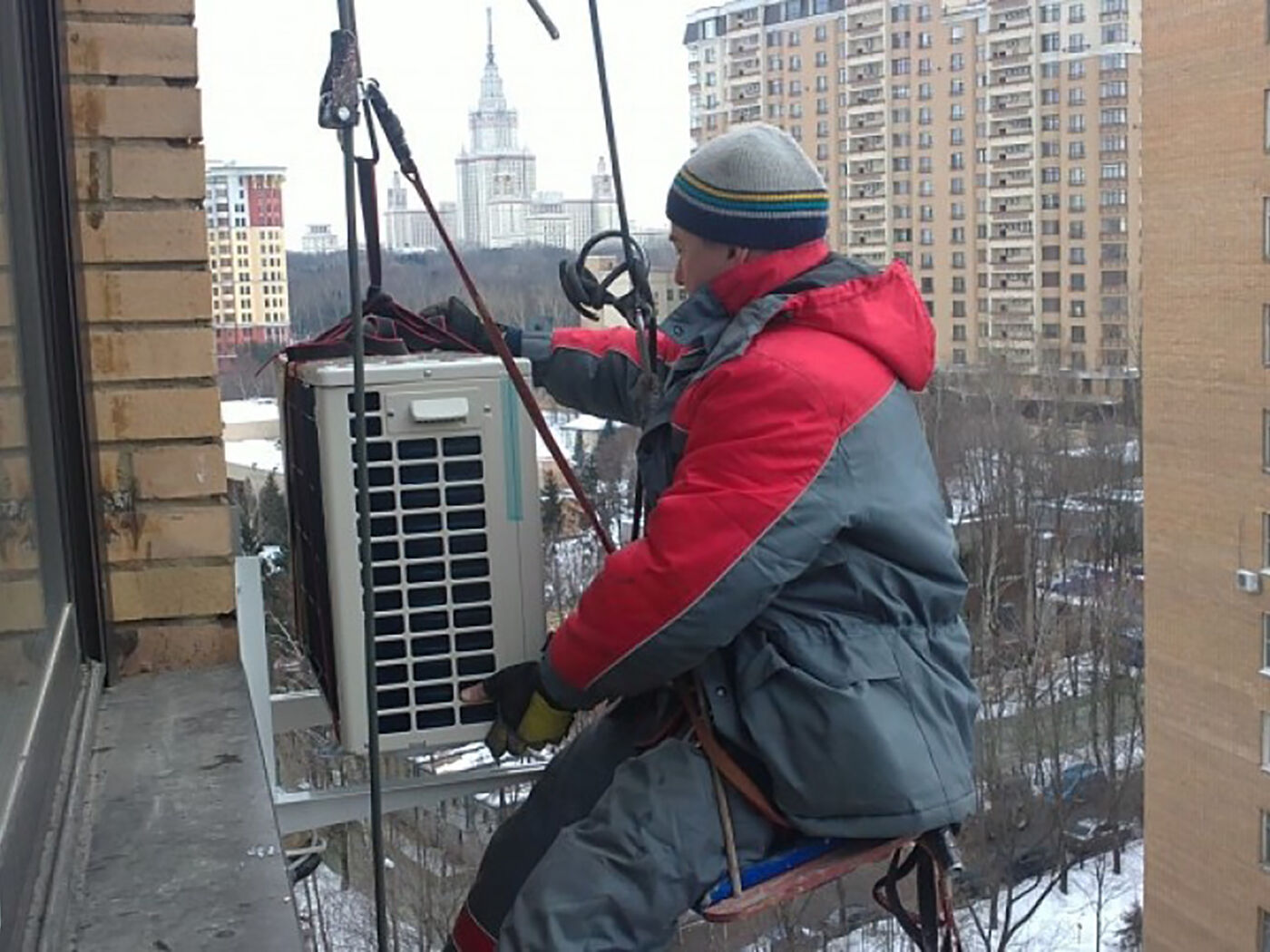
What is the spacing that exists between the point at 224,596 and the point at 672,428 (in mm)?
452

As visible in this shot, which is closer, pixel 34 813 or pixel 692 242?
pixel 34 813

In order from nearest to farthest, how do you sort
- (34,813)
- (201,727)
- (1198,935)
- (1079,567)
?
1. (34,813)
2. (201,727)
3. (1198,935)
4. (1079,567)

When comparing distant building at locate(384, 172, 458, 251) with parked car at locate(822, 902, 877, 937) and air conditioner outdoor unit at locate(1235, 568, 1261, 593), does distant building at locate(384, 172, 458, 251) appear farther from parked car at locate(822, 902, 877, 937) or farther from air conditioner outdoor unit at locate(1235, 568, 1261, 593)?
parked car at locate(822, 902, 877, 937)

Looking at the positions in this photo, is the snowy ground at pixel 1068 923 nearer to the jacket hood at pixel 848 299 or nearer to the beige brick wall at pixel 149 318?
the beige brick wall at pixel 149 318

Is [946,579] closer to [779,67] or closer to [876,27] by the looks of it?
[779,67]

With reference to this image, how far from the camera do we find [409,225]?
142 cm

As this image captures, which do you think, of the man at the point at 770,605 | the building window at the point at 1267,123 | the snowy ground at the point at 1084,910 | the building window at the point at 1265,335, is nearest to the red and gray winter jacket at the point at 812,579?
the man at the point at 770,605

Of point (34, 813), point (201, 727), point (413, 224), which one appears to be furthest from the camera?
point (413, 224)

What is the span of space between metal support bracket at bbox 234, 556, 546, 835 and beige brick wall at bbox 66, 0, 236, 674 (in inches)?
1.5

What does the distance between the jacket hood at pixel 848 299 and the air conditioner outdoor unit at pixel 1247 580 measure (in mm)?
5392

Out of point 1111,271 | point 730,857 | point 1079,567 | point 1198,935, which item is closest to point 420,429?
point 730,857

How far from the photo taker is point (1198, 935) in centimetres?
647

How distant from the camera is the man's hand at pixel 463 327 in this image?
1.47 meters

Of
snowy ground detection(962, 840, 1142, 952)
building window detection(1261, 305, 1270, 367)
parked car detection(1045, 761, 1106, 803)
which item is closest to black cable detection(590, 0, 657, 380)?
building window detection(1261, 305, 1270, 367)
